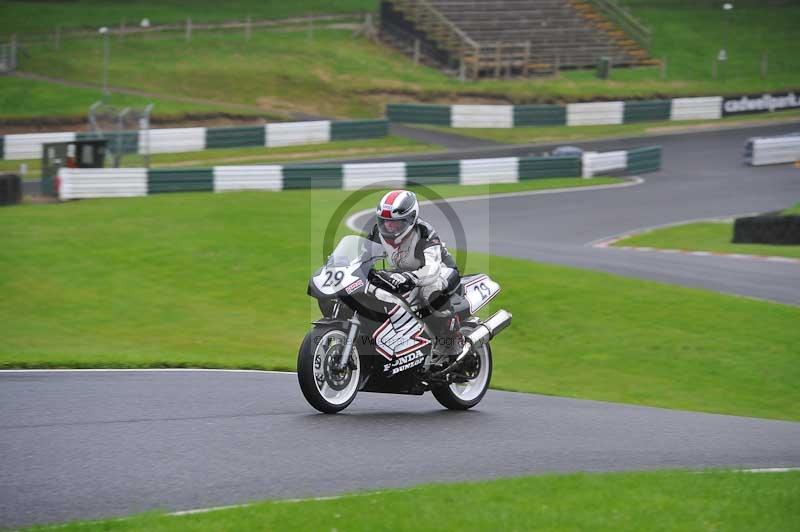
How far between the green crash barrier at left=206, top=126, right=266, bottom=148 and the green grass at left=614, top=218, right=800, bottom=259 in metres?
17.0

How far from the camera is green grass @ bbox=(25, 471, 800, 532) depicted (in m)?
6.02

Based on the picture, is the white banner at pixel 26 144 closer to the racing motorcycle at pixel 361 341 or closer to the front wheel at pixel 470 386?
the front wheel at pixel 470 386

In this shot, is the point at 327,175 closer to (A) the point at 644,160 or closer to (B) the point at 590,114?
(A) the point at 644,160

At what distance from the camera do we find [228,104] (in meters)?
43.3

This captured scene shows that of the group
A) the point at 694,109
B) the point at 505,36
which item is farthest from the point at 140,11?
the point at 694,109

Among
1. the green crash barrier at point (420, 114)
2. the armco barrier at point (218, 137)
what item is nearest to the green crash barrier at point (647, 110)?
the green crash barrier at point (420, 114)

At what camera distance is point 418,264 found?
945 cm

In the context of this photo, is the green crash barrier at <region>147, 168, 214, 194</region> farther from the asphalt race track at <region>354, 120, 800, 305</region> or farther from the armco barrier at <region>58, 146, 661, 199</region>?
the asphalt race track at <region>354, 120, 800, 305</region>

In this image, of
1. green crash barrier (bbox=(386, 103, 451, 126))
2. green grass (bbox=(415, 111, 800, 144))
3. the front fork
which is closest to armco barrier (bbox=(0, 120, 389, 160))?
green crash barrier (bbox=(386, 103, 451, 126))

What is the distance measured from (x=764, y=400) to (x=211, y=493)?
8.43 meters

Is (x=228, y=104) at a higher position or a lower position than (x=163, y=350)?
higher

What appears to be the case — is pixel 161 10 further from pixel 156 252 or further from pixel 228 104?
pixel 156 252

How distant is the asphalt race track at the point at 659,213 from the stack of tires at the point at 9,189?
833 centimetres

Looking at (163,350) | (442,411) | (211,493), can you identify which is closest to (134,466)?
(211,493)
